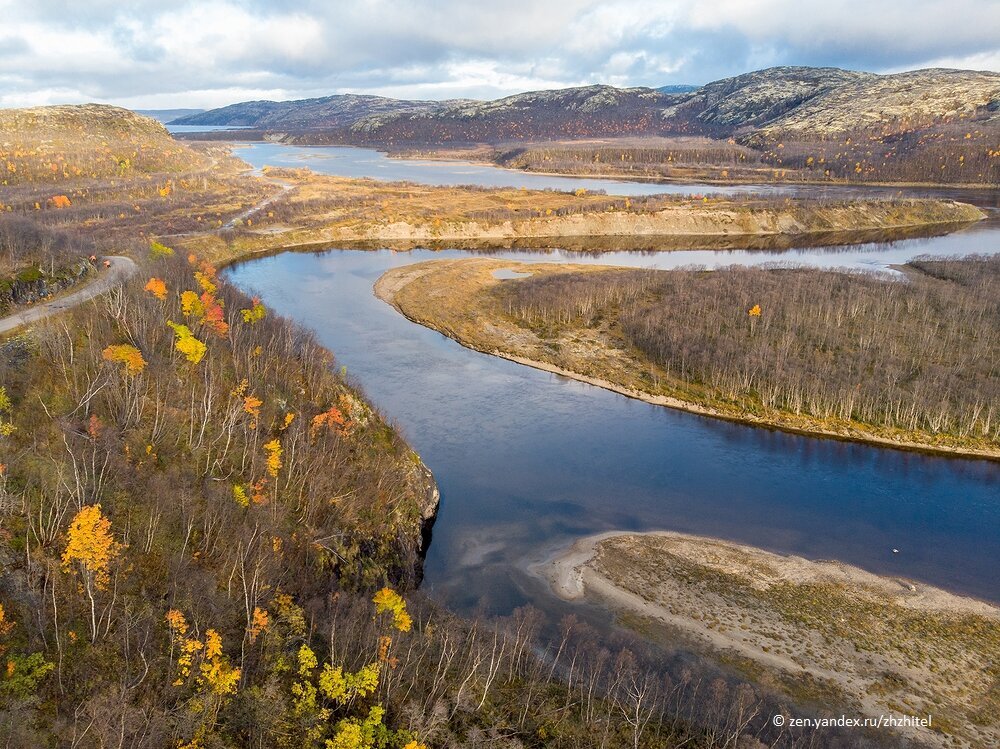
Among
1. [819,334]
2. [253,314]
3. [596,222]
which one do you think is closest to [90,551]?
[253,314]

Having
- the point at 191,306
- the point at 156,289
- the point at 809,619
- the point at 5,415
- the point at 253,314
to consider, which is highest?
the point at 156,289

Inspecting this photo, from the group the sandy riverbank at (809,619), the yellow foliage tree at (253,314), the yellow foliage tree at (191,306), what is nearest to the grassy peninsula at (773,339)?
the sandy riverbank at (809,619)

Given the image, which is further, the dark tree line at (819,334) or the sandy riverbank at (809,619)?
the dark tree line at (819,334)

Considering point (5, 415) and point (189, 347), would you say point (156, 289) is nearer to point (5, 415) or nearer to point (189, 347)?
point (189, 347)

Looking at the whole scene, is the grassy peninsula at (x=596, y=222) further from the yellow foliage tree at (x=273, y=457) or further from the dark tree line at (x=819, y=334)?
the yellow foliage tree at (x=273, y=457)

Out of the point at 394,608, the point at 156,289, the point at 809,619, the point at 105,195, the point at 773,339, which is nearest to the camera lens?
Result: the point at 394,608

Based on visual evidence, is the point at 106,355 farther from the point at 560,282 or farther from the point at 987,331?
the point at 987,331

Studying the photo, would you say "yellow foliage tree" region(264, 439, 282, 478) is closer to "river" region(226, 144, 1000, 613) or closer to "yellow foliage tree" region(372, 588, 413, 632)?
"river" region(226, 144, 1000, 613)
